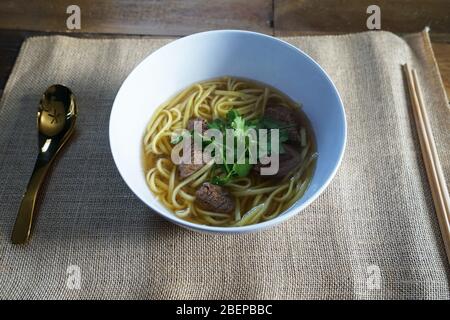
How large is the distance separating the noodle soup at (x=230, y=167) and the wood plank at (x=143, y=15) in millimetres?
618

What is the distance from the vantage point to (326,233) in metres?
1.48

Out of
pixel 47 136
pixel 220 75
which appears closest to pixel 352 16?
pixel 220 75

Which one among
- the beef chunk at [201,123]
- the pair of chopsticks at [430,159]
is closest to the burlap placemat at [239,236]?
the pair of chopsticks at [430,159]

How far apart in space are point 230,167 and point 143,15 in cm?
113

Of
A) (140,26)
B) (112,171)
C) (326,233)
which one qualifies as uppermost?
(140,26)

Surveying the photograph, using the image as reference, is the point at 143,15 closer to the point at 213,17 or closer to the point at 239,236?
the point at 213,17

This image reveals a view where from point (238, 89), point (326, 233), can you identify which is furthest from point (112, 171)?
point (326, 233)

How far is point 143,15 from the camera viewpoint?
2.22 m

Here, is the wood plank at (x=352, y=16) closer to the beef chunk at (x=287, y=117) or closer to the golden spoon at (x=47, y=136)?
the beef chunk at (x=287, y=117)

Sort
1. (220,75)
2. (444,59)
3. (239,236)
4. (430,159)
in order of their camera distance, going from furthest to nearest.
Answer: (444,59)
(220,75)
(430,159)
(239,236)

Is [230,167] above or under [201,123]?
under

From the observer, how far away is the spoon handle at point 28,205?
4.78ft

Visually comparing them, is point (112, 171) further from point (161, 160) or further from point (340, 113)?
point (340, 113)

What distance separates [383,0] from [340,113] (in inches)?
46.7
